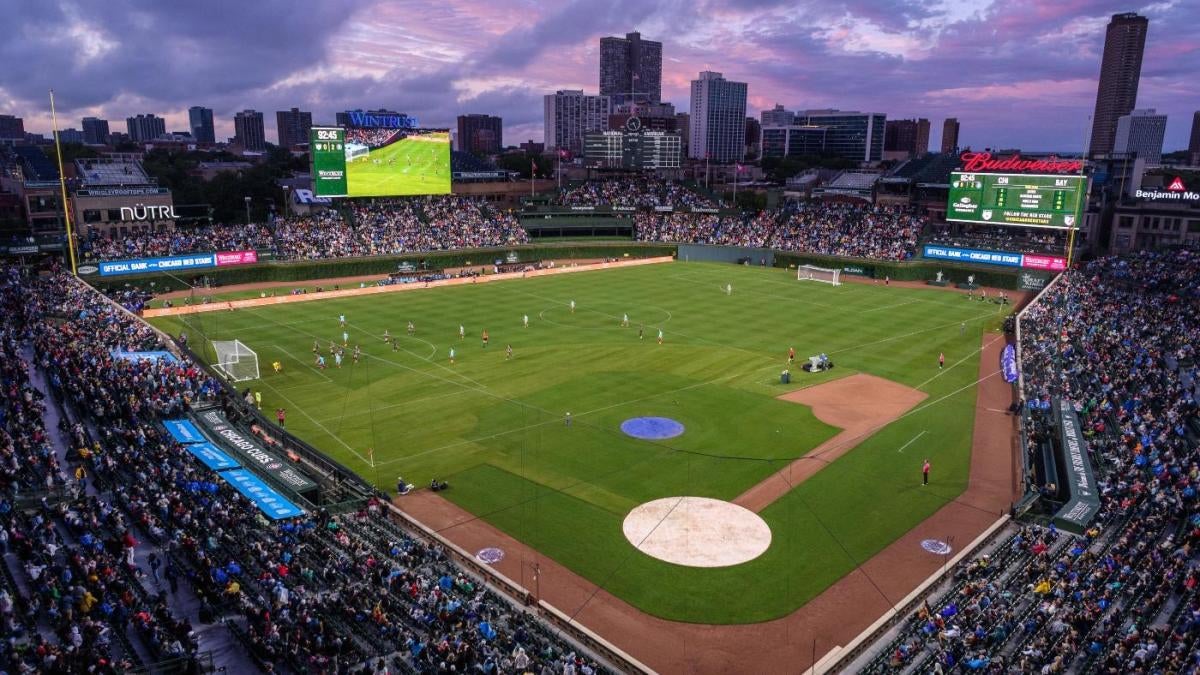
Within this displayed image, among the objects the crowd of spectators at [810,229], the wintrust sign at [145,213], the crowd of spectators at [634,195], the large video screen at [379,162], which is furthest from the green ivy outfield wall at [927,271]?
the wintrust sign at [145,213]

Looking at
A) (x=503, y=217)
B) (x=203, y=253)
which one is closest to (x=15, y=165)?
(x=203, y=253)

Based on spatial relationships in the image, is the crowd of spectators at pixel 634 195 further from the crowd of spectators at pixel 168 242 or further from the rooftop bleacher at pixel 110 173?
the rooftop bleacher at pixel 110 173

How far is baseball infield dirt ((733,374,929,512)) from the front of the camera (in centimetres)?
3149

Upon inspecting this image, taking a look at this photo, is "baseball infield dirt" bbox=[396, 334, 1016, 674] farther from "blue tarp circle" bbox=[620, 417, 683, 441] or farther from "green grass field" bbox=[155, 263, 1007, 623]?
"blue tarp circle" bbox=[620, 417, 683, 441]

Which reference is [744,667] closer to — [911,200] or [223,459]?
[223,459]

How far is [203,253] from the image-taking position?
249 feet

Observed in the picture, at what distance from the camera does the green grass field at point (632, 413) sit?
2688cm

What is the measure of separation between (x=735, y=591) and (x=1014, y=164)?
69.6 meters

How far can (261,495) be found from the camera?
1081 inches

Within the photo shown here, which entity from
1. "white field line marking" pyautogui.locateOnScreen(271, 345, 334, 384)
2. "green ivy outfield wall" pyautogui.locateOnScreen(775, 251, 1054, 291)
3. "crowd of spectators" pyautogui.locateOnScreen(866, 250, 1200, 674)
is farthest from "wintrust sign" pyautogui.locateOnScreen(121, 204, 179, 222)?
"crowd of spectators" pyautogui.locateOnScreen(866, 250, 1200, 674)

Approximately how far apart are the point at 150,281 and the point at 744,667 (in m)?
70.2

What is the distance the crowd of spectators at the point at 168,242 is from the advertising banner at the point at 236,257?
1.35m

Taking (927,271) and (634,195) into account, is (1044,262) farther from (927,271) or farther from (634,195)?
(634,195)

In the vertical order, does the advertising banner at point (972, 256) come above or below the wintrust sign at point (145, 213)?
below
